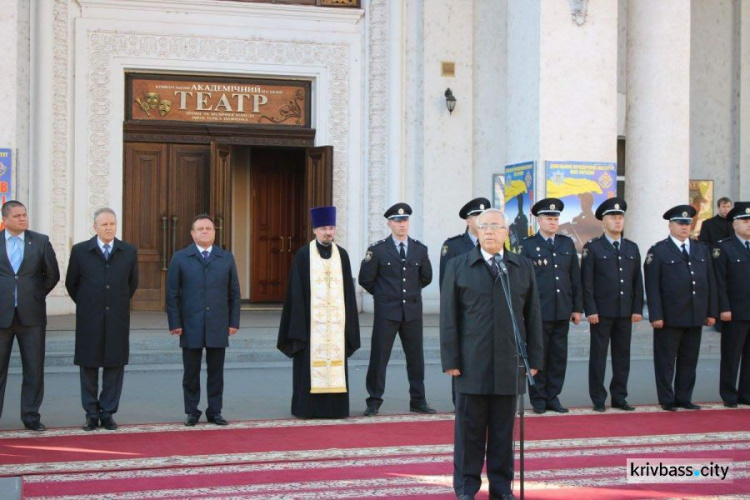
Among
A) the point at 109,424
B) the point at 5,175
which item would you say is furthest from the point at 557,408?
the point at 5,175

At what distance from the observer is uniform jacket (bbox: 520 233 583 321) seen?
9.91 m

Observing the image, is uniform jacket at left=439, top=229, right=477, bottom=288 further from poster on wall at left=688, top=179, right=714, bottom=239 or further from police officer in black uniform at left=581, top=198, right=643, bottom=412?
poster on wall at left=688, top=179, right=714, bottom=239

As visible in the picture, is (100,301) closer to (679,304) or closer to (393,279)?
(393,279)

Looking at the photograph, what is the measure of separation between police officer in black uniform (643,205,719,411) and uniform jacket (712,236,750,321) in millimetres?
172

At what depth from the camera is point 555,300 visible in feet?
32.5

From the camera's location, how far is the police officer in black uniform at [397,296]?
9820 mm

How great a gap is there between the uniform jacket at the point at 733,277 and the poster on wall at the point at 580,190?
3.61 meters

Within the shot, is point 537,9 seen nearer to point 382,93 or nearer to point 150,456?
point 382,93

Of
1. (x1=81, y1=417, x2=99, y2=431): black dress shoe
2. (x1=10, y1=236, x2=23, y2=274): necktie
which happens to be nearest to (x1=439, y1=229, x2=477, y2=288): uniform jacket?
(x1=81, y1=417, x2=99, y2=431): black dress shoe

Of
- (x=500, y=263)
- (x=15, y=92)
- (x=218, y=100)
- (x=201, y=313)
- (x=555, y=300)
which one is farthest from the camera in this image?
(x=218, y=100)

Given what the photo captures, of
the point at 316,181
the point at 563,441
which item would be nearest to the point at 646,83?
the point at 316,181

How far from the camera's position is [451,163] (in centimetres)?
1664

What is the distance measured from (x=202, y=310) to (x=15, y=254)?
1679 mm

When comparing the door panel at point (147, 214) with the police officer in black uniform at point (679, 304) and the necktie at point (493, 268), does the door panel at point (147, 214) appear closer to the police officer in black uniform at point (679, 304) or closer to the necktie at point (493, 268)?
the police officer in black uniform at point (679, 304)
